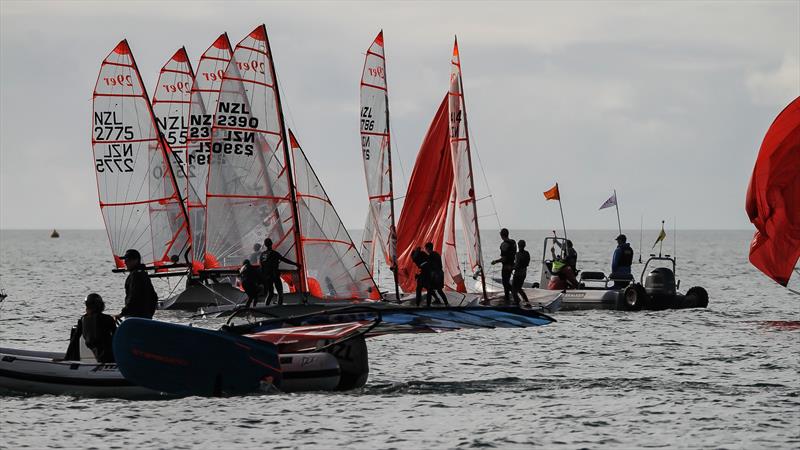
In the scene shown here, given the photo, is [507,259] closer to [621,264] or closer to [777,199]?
[621,264]

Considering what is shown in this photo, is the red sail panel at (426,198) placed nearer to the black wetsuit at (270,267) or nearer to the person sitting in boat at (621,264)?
the person sitting in boat at (621,264)

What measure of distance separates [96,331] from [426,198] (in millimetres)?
20912

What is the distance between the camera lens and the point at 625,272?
39094mm

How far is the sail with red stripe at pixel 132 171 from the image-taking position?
130ft

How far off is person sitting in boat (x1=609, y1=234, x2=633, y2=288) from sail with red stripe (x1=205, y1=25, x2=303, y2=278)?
9330mm

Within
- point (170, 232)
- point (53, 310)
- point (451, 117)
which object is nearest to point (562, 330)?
point (451, 117)

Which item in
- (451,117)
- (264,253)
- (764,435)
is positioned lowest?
(764,435)

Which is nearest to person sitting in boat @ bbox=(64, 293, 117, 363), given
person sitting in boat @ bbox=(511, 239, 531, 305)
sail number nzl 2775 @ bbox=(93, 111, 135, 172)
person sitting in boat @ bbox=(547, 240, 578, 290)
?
person sitting in boat @ bbox=(511, 239, 531, 305)

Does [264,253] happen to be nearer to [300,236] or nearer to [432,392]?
[300,236]

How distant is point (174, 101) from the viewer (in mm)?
44562

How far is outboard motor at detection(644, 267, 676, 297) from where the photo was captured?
38.6 meters

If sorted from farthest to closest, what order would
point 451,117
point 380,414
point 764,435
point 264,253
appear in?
point 451,117
point 264,253
point 380,414
point 764,435

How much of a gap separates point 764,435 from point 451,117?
21.0m

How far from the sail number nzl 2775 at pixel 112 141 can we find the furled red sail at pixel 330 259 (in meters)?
7.46
